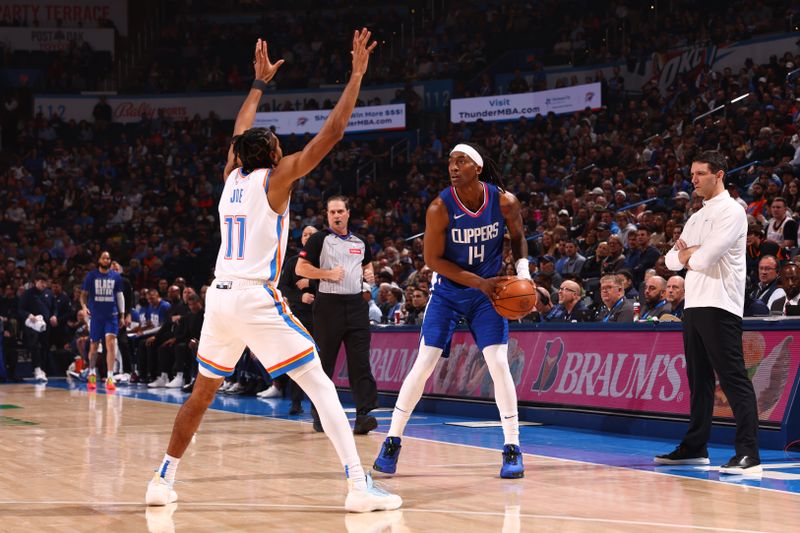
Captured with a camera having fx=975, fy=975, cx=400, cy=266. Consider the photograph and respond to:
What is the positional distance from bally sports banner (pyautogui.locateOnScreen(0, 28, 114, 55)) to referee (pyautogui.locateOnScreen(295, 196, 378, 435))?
28.5 m

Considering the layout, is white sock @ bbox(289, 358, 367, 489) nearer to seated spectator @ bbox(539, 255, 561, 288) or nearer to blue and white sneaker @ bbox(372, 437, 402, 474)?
blue and white sneaker @ bbox(372, 437, 402, 474)

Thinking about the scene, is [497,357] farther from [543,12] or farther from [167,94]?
[167,94]

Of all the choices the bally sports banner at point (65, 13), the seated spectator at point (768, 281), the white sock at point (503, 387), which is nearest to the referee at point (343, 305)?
the white sock at point (503, 387)

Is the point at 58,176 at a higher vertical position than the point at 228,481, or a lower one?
higher

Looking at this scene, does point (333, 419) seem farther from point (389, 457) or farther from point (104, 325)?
point (104, 325)

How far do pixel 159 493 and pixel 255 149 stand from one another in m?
2.14

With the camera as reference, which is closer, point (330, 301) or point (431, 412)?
point (330, 301)

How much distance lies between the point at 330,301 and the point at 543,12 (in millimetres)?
22971

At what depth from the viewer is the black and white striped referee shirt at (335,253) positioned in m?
10.2

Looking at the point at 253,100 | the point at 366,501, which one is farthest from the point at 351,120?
the point at 366,501

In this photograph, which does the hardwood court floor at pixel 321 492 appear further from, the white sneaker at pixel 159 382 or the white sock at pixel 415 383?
the white sneaker at pixel 159 382

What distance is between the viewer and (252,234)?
5.75 m

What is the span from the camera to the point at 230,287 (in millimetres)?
5695

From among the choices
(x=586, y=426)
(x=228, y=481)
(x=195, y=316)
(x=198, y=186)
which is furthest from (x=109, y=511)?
(x=198, y=186)
